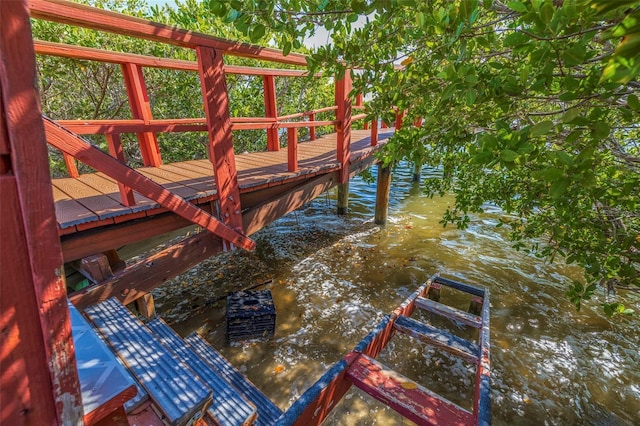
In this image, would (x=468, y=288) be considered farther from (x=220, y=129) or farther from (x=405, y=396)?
(x=220, y=129)

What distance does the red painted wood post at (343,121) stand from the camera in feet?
15.9

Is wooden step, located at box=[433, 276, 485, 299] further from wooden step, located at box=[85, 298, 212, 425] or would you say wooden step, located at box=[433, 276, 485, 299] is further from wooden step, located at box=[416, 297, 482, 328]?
wooden step, located at box=[85, 298, 212, 425]

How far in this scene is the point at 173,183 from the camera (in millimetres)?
3596

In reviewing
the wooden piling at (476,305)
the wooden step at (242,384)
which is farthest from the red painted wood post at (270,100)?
the wooden piling at (476,305)

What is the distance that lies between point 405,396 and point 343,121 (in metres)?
4.13

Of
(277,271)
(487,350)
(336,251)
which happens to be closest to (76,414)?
(487,350)

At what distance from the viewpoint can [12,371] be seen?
2.44 feet

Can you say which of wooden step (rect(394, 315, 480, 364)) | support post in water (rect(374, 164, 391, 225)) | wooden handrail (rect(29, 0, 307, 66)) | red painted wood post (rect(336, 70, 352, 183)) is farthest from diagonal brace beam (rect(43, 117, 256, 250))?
support post in water (rect(374, 164, 391, 225))

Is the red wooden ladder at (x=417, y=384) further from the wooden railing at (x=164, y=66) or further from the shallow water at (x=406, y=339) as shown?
the wooden railing at (x=164, y=66)

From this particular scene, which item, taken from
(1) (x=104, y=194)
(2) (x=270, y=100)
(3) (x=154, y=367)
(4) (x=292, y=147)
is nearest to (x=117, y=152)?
(1) (x=104, y=194)

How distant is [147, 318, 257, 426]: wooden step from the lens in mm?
2023

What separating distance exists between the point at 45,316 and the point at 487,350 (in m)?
3.51

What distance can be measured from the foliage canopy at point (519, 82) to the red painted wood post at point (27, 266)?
4.80 ft

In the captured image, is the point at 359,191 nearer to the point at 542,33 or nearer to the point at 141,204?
the point at 141,204
